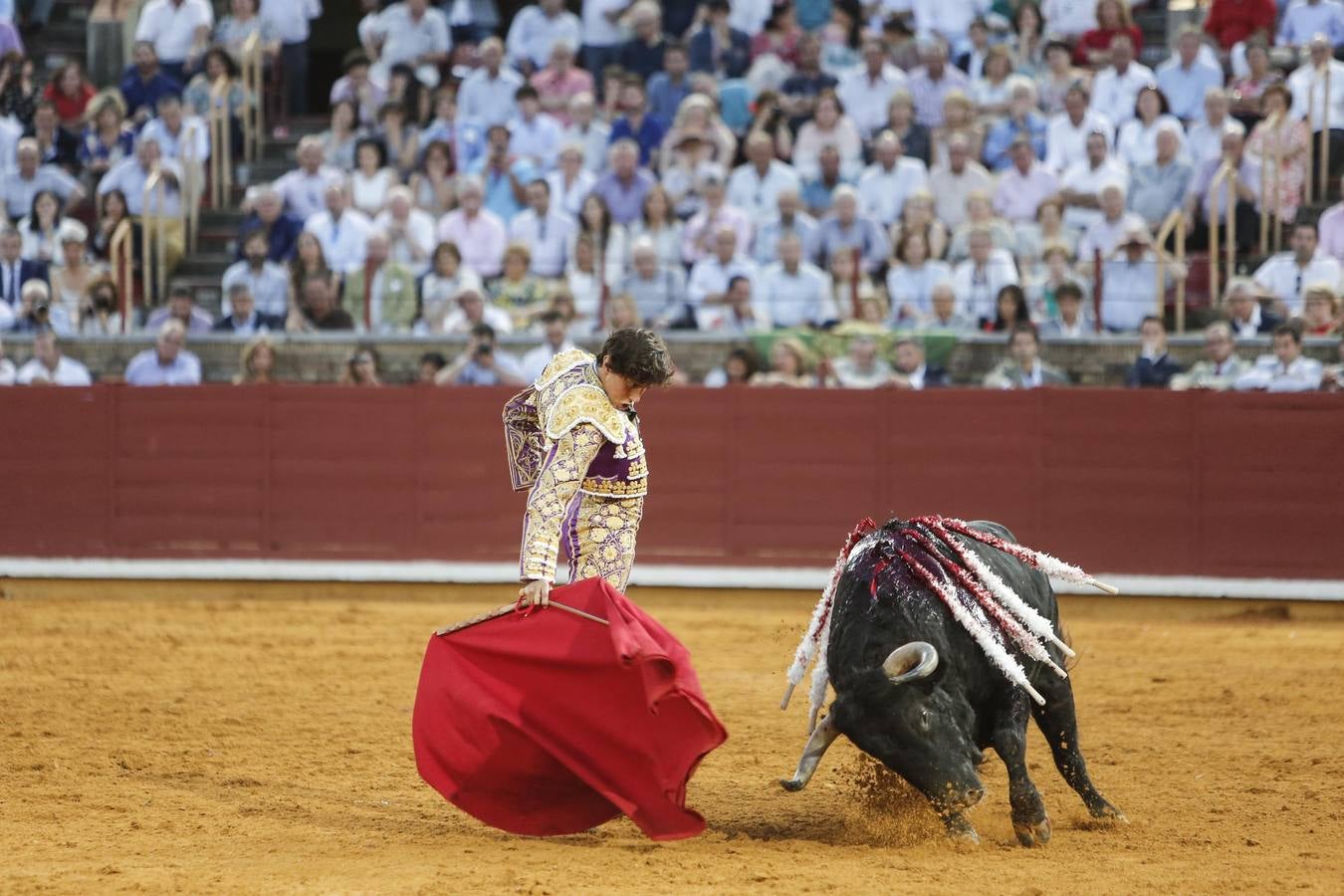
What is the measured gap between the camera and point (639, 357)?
189 inches

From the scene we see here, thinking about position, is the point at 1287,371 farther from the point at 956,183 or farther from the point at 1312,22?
the point at 1312,22

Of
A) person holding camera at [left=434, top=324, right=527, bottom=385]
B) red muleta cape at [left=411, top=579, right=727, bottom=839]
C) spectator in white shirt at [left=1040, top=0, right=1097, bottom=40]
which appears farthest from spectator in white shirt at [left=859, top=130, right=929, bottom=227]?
red muleta cape at [left=411, top=579, right=727, bottom=839]

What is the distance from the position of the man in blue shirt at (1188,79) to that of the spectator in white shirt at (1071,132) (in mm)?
604

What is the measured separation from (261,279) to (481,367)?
6.32 feet

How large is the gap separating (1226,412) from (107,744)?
19.8ft

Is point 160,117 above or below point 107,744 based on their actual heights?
above

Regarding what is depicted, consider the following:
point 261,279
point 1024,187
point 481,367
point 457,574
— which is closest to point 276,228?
point 261,279

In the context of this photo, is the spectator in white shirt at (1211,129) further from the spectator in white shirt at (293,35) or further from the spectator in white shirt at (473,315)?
the spectator in white shirt at (293,35)

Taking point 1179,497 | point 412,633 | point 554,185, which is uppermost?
point 554,185

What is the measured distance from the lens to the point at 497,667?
498 cm

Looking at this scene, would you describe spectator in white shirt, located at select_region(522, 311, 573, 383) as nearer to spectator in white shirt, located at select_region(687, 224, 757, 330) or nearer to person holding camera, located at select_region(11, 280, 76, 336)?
spectator in white shirt, located at select_region(687, 224, 757, 330)

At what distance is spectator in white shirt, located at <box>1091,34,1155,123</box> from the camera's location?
11.5 metres

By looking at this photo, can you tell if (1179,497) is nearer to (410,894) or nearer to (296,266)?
(296,266)

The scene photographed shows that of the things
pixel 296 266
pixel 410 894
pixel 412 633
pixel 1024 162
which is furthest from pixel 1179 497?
pixel 410 894
